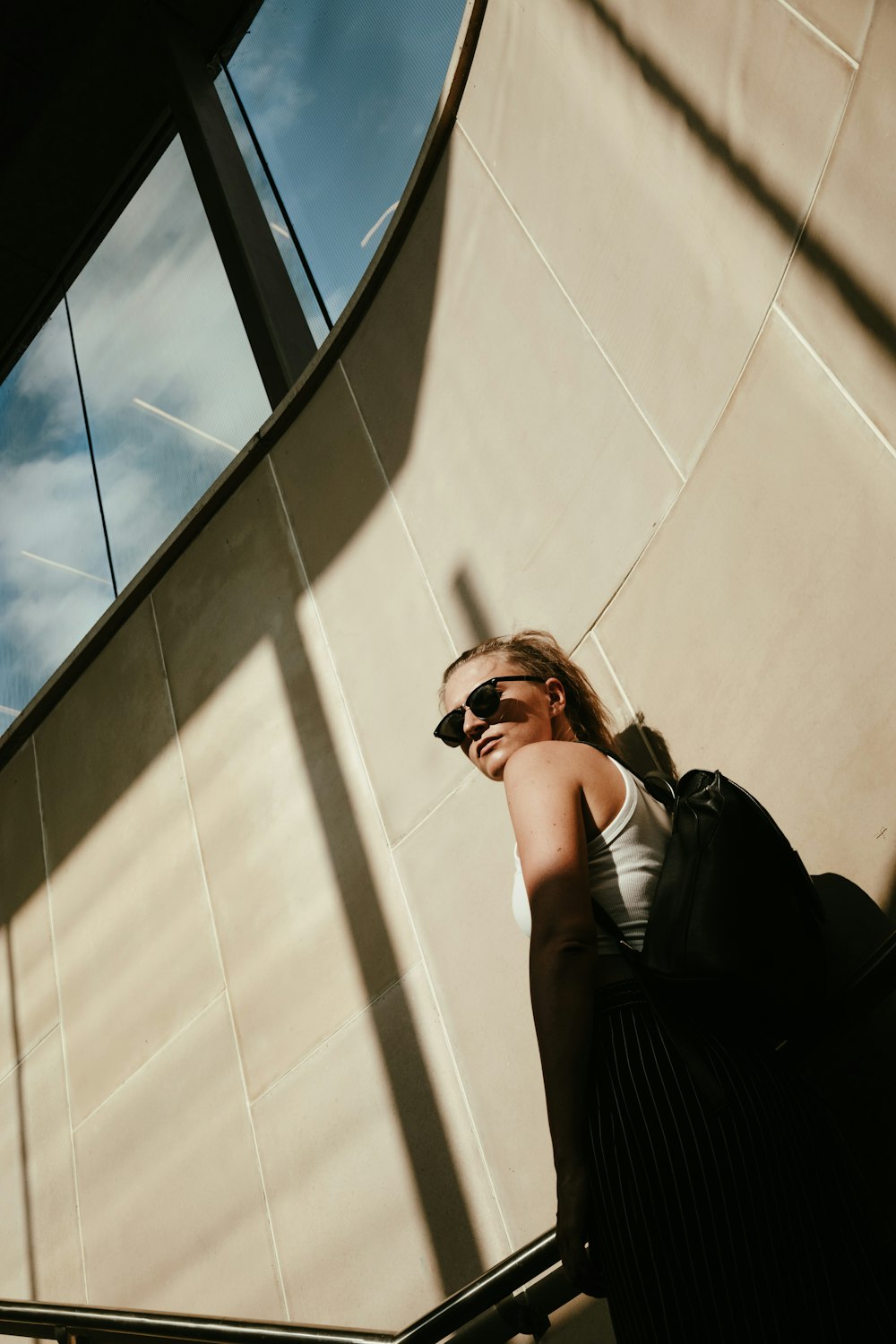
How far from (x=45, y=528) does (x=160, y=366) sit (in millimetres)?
1413

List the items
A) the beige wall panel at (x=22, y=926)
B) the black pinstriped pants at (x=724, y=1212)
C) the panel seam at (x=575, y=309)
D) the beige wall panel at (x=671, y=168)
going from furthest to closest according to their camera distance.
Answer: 1. the beige wall panel at (x=22, y=926)
2. the panel seam at (x=575, y=309)
3. the beige wall panel at (x=671, y=168)
4. the black pinstriped pants at (x=724, y=1212)

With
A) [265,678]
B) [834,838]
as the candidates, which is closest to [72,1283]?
[265,678]

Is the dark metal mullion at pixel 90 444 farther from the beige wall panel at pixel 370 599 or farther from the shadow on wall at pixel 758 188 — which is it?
the shadow on wall at pixel 758 188

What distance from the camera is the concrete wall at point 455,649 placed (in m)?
2.12

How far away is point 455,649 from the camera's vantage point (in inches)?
121

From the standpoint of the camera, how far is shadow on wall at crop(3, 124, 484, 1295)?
8.05 feet

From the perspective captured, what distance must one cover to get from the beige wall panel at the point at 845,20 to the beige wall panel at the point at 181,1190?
11.7 feet

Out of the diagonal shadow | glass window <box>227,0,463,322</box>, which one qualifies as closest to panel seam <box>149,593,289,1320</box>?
the diagonal shadow

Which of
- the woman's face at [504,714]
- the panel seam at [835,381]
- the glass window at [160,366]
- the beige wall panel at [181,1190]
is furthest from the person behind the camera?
the glass window at [160,366]

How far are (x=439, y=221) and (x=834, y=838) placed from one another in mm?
2996

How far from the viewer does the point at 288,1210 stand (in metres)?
2.80

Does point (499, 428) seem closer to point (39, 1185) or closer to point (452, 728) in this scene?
point (452, 728)

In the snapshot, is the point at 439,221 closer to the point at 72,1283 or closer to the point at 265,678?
the point at 265,678

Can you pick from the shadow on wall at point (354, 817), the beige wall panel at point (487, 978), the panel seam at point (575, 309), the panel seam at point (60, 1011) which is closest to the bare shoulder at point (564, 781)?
the beige wall panel at point (487, 978)
